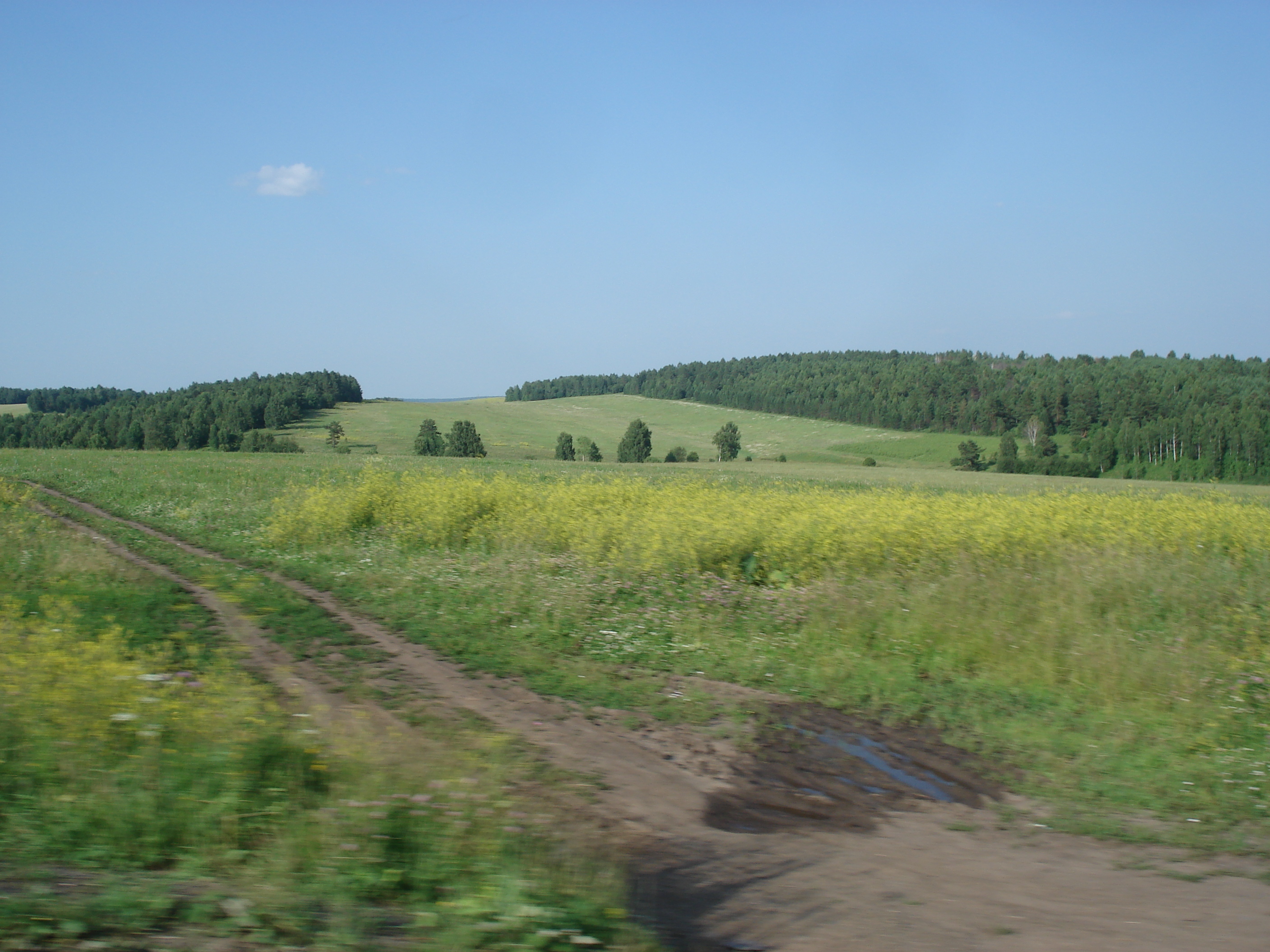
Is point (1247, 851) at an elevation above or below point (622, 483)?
below

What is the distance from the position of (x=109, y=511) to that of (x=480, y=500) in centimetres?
1136

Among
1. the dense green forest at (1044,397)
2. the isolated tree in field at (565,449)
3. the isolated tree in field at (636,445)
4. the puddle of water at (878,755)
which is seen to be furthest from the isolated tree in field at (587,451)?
the puddle of water at (878,755)

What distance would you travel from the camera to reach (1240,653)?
8.50 metres

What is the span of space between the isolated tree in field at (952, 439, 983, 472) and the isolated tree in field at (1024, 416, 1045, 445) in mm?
17582

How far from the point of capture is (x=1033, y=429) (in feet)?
300

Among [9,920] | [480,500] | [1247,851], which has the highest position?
[480,500]

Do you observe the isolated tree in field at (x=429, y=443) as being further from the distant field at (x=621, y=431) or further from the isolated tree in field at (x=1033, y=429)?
the isolated tree in field at (x=1033, y=429)

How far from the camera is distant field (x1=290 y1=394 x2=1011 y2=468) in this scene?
256ft

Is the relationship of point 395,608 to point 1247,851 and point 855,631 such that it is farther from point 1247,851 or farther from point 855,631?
point 1247,851

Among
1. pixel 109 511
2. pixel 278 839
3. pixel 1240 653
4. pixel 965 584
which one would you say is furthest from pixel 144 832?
pixel 109 511

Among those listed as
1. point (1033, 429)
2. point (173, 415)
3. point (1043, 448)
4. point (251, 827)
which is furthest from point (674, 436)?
point (251, 827)

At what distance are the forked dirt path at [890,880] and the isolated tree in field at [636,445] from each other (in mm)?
69379

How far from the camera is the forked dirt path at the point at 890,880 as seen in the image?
11.9ft

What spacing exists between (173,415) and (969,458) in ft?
246
